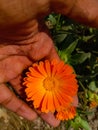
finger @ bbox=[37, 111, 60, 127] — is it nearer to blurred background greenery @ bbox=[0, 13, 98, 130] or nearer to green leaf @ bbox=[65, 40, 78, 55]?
blurred background greenery @ bbox=[0, 13, 98, 130]

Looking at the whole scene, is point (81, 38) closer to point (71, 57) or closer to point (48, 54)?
point (71, 57)

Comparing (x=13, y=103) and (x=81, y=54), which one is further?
(x=81, y=54)

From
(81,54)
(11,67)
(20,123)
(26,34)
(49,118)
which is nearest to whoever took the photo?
(26,34)

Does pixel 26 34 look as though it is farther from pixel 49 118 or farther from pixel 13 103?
pixel 49 118

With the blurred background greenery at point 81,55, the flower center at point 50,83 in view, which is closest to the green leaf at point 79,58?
the blurred background greenery at point 81,55

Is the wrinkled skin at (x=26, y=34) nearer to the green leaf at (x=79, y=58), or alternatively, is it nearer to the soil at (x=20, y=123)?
the green leaf at (x=79, y=58)

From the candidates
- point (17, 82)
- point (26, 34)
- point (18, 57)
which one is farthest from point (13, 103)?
point (26, 34)

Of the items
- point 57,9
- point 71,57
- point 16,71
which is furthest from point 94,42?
point 57,9
